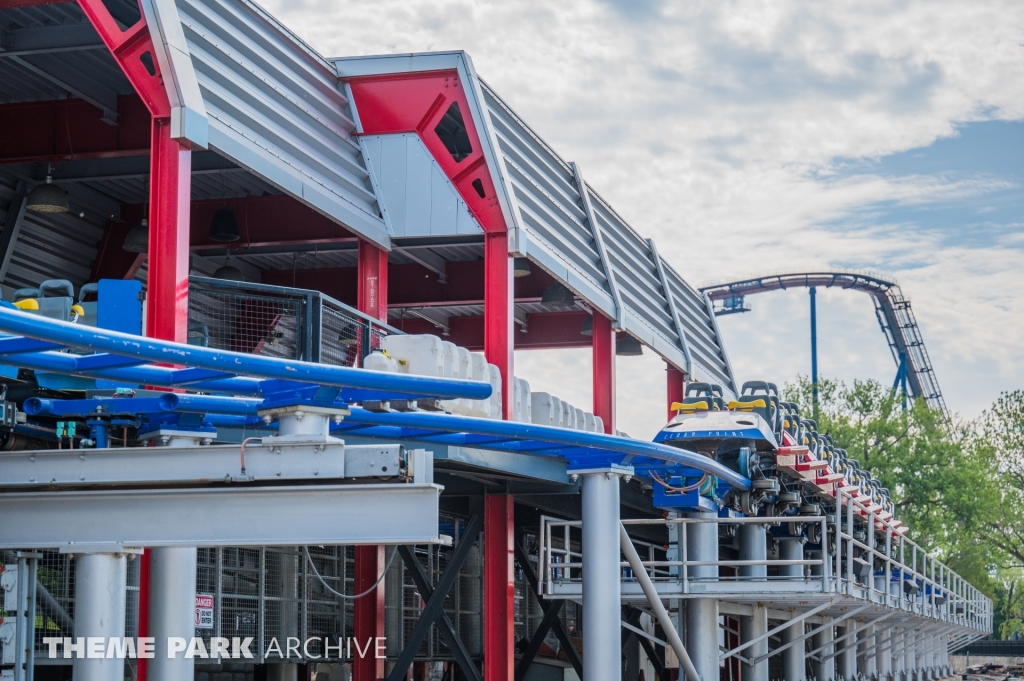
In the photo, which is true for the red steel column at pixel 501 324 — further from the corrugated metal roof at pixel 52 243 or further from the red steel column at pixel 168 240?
the corrugated metal roof at pixel 52 243

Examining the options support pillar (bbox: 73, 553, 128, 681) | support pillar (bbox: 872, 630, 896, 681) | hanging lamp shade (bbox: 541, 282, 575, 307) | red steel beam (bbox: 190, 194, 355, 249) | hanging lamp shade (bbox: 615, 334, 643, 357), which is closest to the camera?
support pillar (bbox: 73, 553, 128, 681)

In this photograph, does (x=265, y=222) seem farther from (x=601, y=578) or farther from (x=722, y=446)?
(x=601, y=578)

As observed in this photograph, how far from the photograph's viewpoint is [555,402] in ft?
67.0

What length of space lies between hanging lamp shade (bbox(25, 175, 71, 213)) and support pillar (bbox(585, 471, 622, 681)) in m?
8.36

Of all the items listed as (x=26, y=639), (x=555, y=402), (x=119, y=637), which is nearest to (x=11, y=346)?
(x=119, y=637)

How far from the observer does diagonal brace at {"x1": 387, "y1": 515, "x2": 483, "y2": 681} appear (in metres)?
19.0

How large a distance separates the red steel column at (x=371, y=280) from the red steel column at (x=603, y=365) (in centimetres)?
606

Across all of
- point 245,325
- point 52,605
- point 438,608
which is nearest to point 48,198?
point 245,325

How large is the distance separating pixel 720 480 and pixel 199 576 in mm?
7621

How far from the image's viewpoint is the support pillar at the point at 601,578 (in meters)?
16.4

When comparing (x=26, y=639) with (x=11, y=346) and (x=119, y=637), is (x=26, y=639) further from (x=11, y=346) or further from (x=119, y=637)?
(x=11, y=346)

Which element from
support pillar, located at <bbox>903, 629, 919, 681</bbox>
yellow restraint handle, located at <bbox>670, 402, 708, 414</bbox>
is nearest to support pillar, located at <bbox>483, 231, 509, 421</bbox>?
yellow restraint handle, located at <bbox>670, 402, 708, 414</bbox>

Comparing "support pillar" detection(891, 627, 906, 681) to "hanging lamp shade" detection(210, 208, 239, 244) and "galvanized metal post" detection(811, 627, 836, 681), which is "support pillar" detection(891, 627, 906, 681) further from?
"hanging lamp shade" detection(210, 208, 239, 244)

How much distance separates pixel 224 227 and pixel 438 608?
6785 mm
